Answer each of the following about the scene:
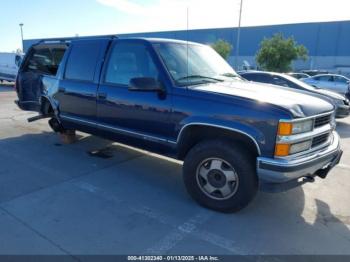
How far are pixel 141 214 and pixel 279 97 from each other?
2.07 m

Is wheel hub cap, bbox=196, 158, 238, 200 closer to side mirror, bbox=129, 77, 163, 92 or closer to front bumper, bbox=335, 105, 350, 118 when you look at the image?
side mirror, bbox=129, 77, 163, 92

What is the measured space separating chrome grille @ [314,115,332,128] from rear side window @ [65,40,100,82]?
330cm

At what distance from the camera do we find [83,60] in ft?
17.0

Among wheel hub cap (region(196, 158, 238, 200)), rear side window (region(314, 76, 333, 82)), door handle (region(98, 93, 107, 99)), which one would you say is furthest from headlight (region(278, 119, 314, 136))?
rear side window (region(314, 76, 333, 82))

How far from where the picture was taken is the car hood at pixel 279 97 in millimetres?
3273

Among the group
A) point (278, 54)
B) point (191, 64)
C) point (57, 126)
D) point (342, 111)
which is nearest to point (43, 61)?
point (57, 126)

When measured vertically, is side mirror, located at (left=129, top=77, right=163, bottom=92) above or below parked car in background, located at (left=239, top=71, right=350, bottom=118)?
above

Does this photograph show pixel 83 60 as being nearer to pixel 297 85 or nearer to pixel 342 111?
pixel 297 85

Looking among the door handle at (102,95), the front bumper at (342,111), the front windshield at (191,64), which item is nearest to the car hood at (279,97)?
the front windshield at (191,64)

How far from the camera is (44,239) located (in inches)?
120

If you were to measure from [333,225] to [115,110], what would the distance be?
125 inches

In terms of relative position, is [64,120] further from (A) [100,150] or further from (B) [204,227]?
(B) [204,227]

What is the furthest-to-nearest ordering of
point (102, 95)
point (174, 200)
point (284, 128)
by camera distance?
point (102, 95) < point (174, 200) < point (284, 128)

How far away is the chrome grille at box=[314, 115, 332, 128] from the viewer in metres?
3.58
